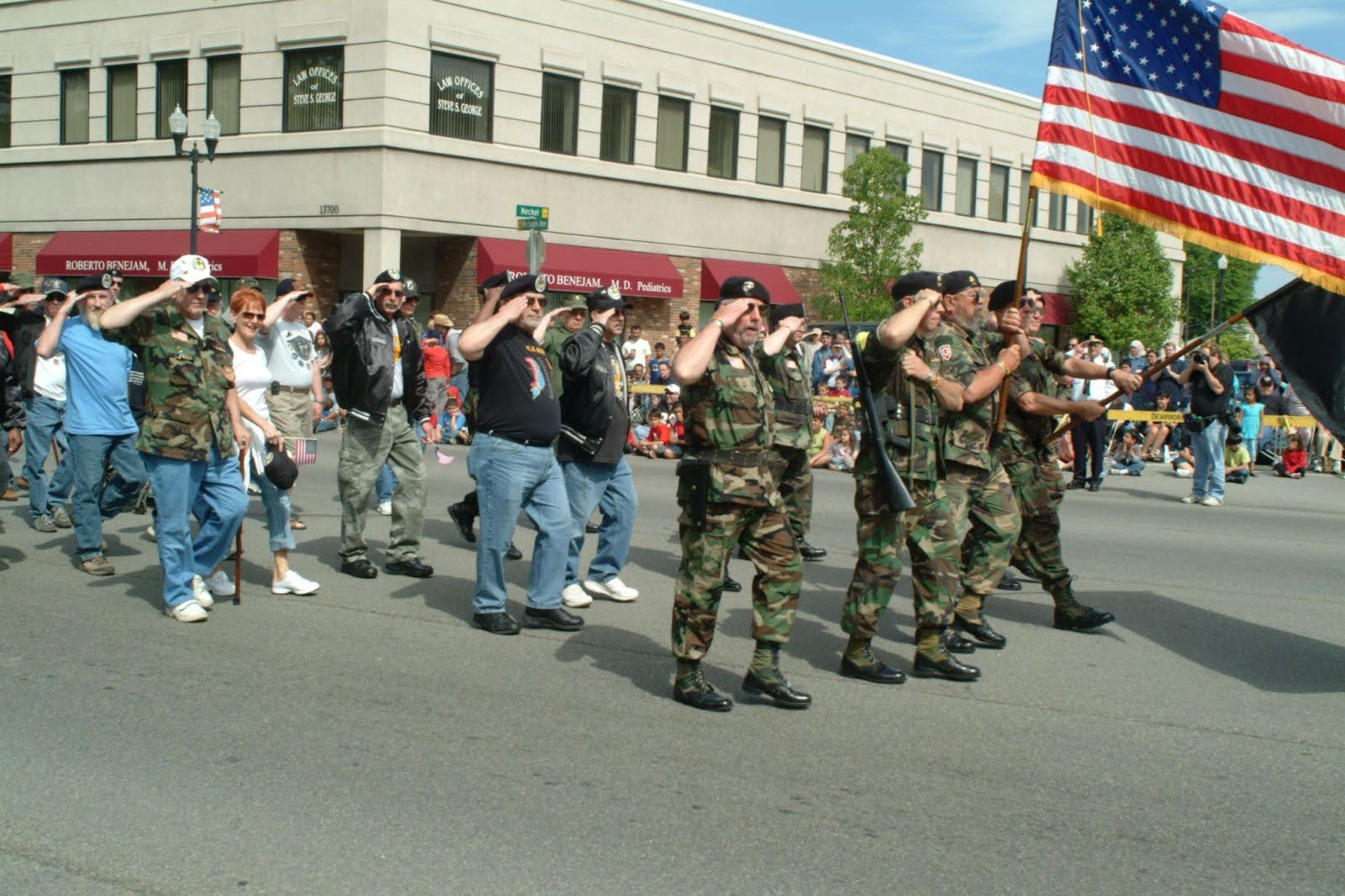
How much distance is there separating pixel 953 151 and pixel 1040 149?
106 ft

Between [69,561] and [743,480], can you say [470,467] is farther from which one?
[69,561]

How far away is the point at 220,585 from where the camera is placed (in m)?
7.91

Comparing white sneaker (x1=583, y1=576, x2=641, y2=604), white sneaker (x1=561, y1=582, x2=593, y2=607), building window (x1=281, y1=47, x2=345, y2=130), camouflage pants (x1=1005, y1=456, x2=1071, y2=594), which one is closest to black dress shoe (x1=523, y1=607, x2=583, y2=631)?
white sneaker (x1=561, y1=582, x2=593, y2=607)

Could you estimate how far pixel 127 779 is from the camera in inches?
188

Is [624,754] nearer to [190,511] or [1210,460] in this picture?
[190,511]

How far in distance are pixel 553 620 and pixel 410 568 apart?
1860 millimetres

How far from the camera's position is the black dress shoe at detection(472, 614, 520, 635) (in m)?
7.17

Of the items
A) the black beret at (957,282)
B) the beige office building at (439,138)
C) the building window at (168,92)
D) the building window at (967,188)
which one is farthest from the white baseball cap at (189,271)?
the building window at (967,188)

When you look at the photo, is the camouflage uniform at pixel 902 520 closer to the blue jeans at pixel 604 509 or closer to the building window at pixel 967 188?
the blue jeans at pixel 604 509

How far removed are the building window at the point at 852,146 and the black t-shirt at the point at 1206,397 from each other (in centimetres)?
2073

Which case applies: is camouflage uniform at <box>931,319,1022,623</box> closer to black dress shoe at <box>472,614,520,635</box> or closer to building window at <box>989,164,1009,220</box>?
black dress shoe at <box>472,614,520,635</box>

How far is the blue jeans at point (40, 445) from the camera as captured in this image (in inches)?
404

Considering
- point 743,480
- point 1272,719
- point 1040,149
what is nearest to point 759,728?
point 743,480

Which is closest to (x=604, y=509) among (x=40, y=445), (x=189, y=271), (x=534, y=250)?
(x=189, y=271)
